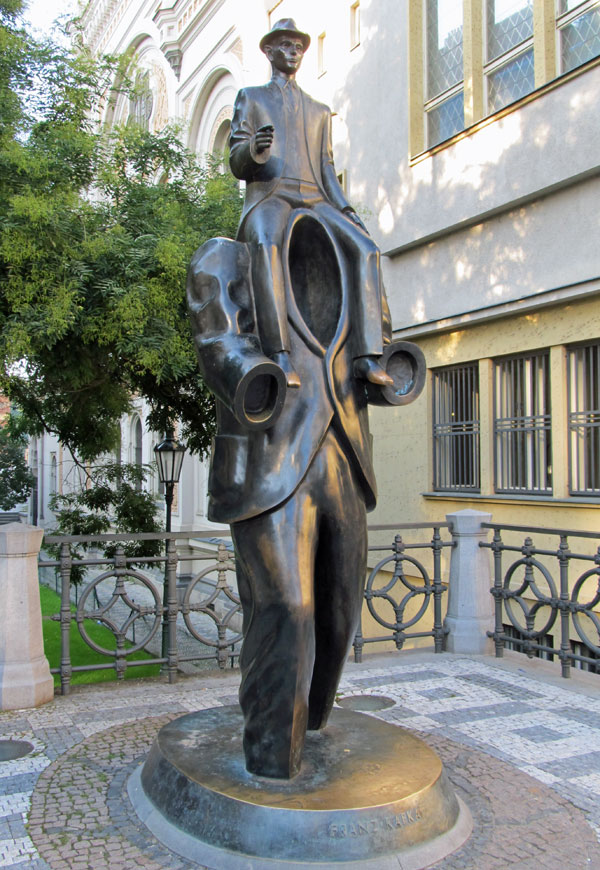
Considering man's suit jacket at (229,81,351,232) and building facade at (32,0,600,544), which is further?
building facade at (32,0,600,544)

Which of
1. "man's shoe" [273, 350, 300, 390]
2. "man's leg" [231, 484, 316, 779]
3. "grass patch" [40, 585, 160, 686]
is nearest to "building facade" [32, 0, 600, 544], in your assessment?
"grass patch" [40, 585, 160, 686]

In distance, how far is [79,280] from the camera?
9.61 metres

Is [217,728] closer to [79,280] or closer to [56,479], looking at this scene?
[79,280]

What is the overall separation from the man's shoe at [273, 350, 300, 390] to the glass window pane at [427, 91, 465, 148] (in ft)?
36.4

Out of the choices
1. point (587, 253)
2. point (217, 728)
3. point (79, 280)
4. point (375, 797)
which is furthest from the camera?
point (587, 253)

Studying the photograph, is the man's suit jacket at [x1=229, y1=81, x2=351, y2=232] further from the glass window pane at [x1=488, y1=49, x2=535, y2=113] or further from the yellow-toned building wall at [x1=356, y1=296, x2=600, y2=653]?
the glass window pane at [x1=488, y1=49, x2=535, y2=113]

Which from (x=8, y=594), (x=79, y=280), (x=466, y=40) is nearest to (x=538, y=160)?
(x=466, y=40)

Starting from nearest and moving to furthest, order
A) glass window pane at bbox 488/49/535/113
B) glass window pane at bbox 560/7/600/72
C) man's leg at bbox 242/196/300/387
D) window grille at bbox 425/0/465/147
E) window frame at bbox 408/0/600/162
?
man's leg at bbox 242/196/300/387 → glass window pane at bbox 560/7/600/72 → window frame at bbox 408/0/600/162 → glass window pane at bbox 488/49/535/113 → window grille at bbox 425/0/465/147

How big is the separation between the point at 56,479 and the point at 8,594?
37.6m

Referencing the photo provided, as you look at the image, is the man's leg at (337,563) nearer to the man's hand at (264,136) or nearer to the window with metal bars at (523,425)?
the man's hand at (264,136)

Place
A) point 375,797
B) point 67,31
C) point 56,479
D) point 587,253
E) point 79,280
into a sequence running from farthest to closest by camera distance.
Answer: point 56,479, point 67,31, point 587,253, point 79,280, point 375,797

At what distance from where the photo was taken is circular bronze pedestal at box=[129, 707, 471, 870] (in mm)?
3074

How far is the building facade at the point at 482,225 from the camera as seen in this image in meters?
10.8

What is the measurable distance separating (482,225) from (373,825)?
1079 centimetres
